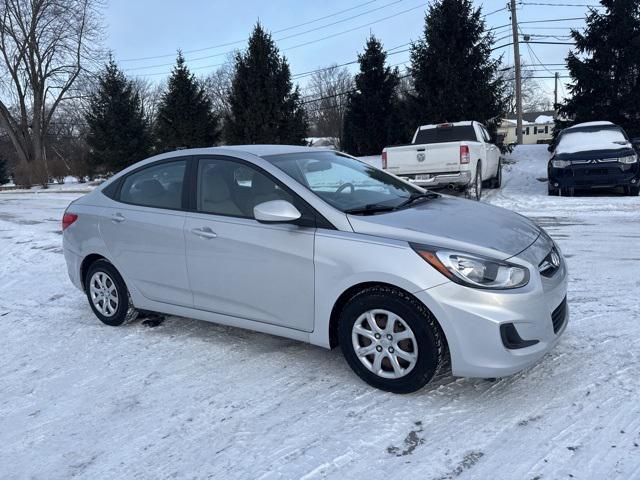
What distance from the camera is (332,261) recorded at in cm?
341

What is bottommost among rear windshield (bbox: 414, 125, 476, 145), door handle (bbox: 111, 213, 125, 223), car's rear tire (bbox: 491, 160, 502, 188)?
car's rear tire (bbox: 491, 160, 502, 188)

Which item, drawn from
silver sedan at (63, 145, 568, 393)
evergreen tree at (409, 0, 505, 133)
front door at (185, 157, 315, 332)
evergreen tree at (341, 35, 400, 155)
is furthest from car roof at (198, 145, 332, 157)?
evergreen tree at (341, 35, 400, 155)

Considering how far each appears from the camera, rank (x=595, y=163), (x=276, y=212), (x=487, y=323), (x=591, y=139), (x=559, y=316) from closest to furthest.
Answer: (x=487, y=323) → (x=559, y=316) → (x=276, y=212) → (x=595, y=163) → (x=591, y=139)

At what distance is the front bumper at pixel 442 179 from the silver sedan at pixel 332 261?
19.7 ft

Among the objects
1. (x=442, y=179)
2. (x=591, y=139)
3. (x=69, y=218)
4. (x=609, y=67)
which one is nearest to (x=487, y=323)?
(x=69, y=218)

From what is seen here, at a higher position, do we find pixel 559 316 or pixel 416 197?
pixel 416 197

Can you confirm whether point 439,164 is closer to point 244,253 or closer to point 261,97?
point 244,253

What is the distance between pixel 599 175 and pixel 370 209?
9.78 meters

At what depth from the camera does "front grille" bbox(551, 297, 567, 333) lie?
10.8 ft

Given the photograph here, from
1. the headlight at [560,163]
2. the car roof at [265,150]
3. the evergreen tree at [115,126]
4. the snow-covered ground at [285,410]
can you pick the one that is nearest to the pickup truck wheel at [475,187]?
the headlight at [560,163]

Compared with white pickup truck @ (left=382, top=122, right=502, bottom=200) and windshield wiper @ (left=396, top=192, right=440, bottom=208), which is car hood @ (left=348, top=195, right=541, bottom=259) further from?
white pickup truck @ (left=382, top=122, right=502, bottom=200)

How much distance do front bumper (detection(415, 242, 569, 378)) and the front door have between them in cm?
90

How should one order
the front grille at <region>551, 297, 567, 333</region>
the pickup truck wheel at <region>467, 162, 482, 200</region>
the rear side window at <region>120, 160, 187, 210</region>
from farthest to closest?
1. the pickup truck wheel at <region>467, 162, 482, 200</region>
2. the rear side window at <region>120, 160, 187, 210</region>
3. the front grille at <region>551, 297, 567, 333</region>

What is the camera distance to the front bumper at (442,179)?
10.5m
